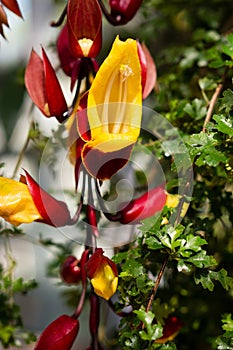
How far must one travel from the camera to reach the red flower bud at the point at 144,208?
2.16ft

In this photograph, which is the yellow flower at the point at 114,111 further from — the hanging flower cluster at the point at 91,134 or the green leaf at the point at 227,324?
the green leaf at the point at 227,324

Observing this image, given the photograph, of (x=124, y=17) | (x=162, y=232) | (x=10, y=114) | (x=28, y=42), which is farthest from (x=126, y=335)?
(x=28, y=42)

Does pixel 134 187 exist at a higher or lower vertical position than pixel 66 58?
lower

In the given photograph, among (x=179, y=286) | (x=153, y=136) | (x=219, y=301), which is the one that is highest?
(x=153, y=136)

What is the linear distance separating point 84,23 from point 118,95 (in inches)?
3.5

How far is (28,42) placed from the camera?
1569 mm

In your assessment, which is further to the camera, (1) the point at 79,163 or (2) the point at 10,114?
(2) the point at 10,114

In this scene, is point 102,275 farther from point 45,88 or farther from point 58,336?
point 45,88

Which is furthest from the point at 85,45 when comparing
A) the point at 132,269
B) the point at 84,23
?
the point at 132,269

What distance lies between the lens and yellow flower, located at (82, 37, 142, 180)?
0.58m

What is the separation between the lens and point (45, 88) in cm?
68

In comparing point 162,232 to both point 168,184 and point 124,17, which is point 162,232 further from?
point 124,17

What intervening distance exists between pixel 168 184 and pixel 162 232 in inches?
5.2

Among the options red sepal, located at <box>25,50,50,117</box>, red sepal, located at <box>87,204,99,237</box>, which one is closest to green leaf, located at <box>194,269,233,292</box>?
red sepal, located at <box>87,204,99,237</box>
